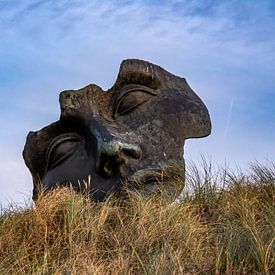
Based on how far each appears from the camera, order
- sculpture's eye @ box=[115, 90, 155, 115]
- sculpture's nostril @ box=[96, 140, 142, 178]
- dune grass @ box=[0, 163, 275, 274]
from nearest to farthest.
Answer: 1. dune grass @ box=[0, 163, 275, 274]
2. sculpture's nostril @ box=[96, 140, 142, 178]
3. sculpture's eye @ box=[115, 90, 155, 115]

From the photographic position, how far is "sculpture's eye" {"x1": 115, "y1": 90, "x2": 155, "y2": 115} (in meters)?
8.42

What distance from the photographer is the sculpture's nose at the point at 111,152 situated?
775 centimetres

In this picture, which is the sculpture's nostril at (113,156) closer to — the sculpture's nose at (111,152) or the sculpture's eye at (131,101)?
the sculpture's nose at (111,152)

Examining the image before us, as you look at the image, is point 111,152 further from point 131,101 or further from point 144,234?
point 144,234

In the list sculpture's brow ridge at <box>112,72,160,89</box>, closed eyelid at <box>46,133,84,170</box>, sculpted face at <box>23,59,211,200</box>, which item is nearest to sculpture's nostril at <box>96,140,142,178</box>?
sculpted face at <box>23,59,211,200</box>

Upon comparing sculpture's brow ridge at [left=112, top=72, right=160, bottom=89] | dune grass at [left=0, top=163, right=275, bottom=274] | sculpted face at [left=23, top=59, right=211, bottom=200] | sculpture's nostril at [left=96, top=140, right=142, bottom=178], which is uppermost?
sculpture's brow ridge at [left=112, top=72, right=160, bottom=89]

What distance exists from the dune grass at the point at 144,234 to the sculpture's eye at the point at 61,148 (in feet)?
3.85

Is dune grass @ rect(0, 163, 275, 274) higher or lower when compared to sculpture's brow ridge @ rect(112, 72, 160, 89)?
lower

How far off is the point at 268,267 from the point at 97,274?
3.94 ft

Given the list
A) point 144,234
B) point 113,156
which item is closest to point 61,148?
point 113,156

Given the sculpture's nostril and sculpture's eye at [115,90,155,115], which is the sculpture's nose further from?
sculpture's eye at [115,90,155,115]

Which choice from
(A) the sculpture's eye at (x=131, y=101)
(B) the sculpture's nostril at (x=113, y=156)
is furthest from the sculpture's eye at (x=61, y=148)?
(B) the sculpture's nostril at (x=113, y=156)

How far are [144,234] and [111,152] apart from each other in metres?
1.63

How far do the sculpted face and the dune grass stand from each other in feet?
1.54
